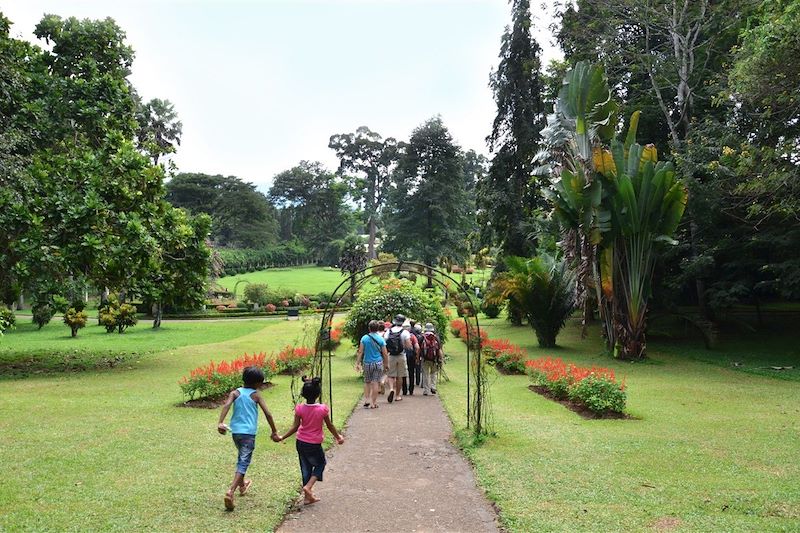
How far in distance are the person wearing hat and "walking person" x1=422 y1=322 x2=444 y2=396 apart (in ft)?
1.48

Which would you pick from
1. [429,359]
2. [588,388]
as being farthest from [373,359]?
[588,388]

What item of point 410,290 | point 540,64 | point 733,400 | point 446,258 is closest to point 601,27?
point 540,64

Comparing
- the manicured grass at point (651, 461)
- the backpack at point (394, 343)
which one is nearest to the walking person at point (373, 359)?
the backpack at point (394, 343)

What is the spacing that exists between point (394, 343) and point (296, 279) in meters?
55.6

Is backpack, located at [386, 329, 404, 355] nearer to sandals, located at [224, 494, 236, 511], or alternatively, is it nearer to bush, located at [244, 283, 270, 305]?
sandals, located at [224, 494, 236, 511]

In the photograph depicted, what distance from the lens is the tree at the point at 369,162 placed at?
74125 mm

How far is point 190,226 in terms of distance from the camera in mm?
18469

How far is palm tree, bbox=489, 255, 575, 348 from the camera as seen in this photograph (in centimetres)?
2058

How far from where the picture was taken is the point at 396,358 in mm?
11617

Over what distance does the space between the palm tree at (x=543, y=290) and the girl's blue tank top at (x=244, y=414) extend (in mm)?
15942

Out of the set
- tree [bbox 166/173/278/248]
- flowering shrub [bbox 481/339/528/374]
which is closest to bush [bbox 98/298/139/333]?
flowering shrub [bbox 481/339/528/374]

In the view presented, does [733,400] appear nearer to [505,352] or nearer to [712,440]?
[712,440]

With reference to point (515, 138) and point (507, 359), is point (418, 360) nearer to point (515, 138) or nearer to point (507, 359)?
point (507, 359)

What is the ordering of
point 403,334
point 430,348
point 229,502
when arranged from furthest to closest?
point 430,348 < point 403,334 < point 229,502
